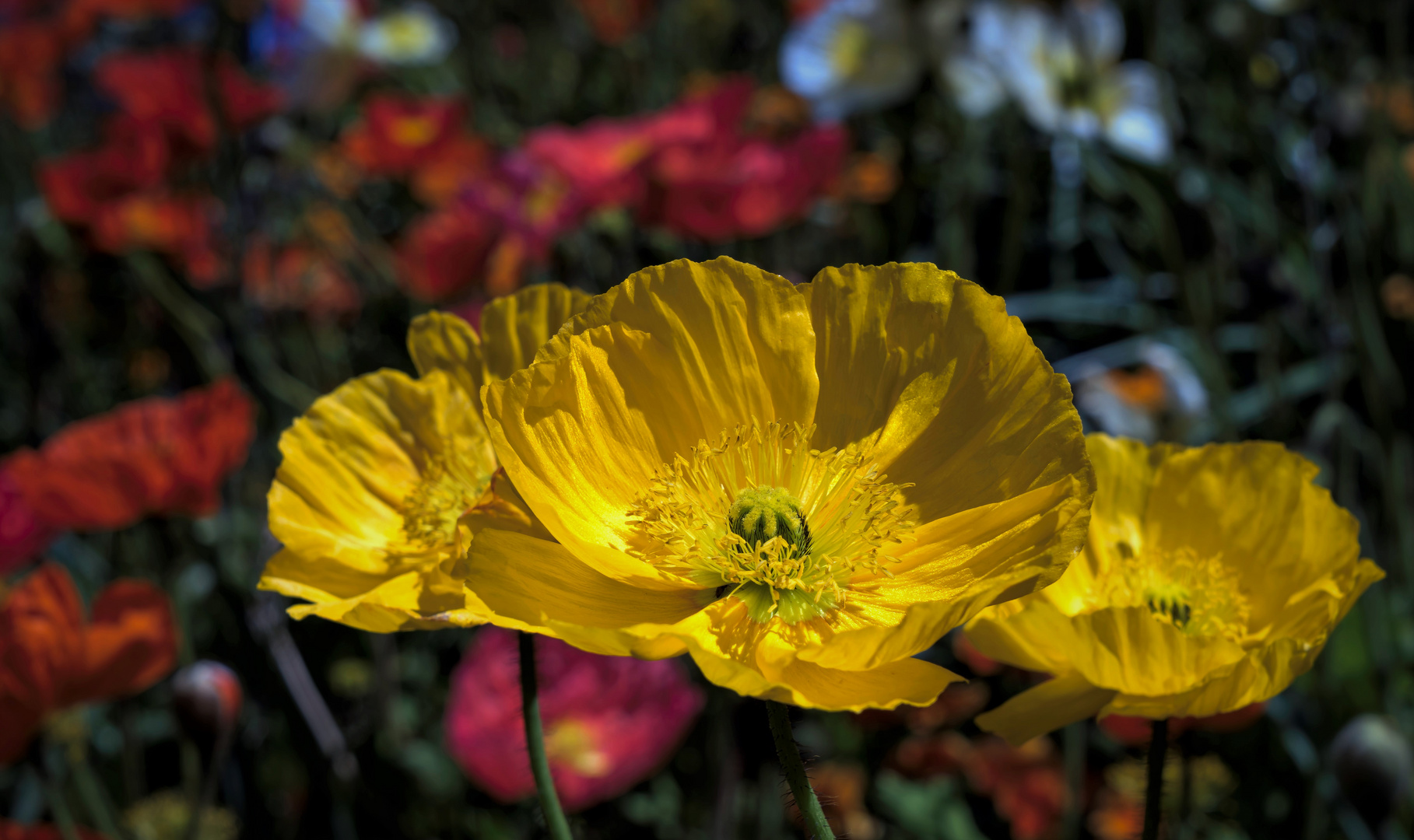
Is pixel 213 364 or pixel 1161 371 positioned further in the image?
pixel 213 364

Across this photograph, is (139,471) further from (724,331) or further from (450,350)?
(724,331)

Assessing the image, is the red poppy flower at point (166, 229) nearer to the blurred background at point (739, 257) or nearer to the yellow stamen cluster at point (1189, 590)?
the blurred background at point (739, 257)

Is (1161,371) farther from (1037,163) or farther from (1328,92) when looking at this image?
(1037,163)

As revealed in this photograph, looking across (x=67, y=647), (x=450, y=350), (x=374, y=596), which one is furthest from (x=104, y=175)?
(x=374, y=596)

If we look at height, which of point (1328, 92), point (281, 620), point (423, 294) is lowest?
point (281, 620)

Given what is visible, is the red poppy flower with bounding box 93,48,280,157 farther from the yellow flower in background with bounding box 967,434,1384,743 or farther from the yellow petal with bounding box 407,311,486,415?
the yellow flower in background with bounding box 967,434,1384,743

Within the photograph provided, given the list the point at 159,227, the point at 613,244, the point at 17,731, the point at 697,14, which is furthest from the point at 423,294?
the point at 697,14
